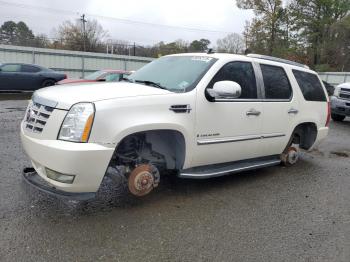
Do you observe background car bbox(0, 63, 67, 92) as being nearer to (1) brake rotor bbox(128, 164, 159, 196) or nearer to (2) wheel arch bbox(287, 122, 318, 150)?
(2) wheel arch bbox(287, 122, 318, 150)

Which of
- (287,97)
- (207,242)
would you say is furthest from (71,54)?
(207,242)

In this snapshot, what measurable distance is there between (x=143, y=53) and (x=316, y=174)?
4075cm

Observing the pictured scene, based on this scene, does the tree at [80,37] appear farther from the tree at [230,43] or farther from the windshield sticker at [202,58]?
the windshield sticker at [202,58]

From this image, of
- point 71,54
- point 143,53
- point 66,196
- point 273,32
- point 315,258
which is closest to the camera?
point 315,258

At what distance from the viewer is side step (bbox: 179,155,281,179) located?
4.11m

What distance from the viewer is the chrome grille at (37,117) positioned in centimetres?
336

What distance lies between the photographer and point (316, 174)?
18.4 feet

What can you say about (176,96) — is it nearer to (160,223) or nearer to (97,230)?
(160,223)

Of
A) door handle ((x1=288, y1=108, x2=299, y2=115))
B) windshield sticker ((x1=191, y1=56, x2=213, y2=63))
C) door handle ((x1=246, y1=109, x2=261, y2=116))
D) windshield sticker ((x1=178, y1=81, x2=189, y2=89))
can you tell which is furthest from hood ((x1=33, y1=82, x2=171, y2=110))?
door handle ((x1=288, y1=108, x2=299, y2=115))

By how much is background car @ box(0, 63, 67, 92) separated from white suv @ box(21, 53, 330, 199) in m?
12.4

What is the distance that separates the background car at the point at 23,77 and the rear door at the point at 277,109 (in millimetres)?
13252

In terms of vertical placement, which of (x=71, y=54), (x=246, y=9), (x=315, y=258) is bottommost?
(x=315, y=258)

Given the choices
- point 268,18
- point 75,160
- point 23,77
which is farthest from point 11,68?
point 268,18

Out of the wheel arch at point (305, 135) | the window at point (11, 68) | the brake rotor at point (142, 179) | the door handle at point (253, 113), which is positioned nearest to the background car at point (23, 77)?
the window at point (11, 68)
